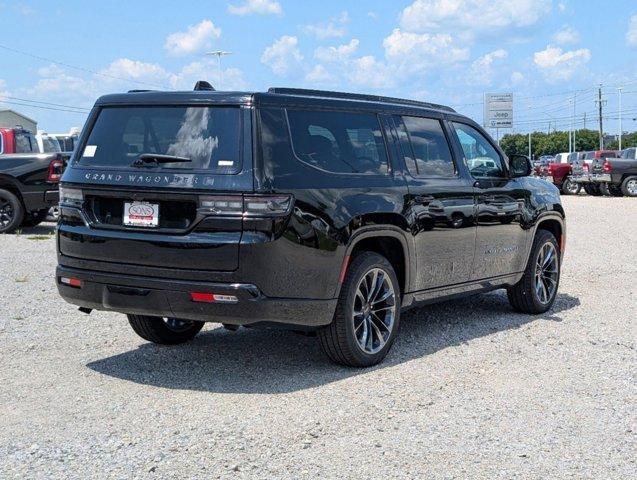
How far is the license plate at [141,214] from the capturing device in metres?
5.73

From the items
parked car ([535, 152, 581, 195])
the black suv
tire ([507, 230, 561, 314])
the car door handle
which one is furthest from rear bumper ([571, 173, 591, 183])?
the car door handle

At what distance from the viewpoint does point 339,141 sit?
20.8 ft

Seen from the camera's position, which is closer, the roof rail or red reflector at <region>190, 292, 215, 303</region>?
red reflector at <region>190, 292, 215, 303</region>

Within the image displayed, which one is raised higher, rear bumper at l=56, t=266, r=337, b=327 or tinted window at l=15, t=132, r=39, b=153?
tinted window at l=15, t=132, r=39, b=153

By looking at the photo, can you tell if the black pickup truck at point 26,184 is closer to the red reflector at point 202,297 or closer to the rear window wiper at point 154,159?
the rear window wiper at point 154,159

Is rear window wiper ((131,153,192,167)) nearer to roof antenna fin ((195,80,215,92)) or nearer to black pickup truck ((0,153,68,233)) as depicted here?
roof antenna fin ((195,80,215,92))

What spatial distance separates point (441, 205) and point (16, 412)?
3478 millimetres

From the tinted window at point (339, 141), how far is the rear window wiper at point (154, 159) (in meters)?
0.74

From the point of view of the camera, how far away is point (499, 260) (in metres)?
7.96

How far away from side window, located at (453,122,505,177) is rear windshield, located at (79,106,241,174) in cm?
269

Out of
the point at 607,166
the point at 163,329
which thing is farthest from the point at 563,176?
the point at 163,329

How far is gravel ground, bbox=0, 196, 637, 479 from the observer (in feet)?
14.7

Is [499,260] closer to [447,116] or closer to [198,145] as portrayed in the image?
[447,116]

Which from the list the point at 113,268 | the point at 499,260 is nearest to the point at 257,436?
the point at 113,268
